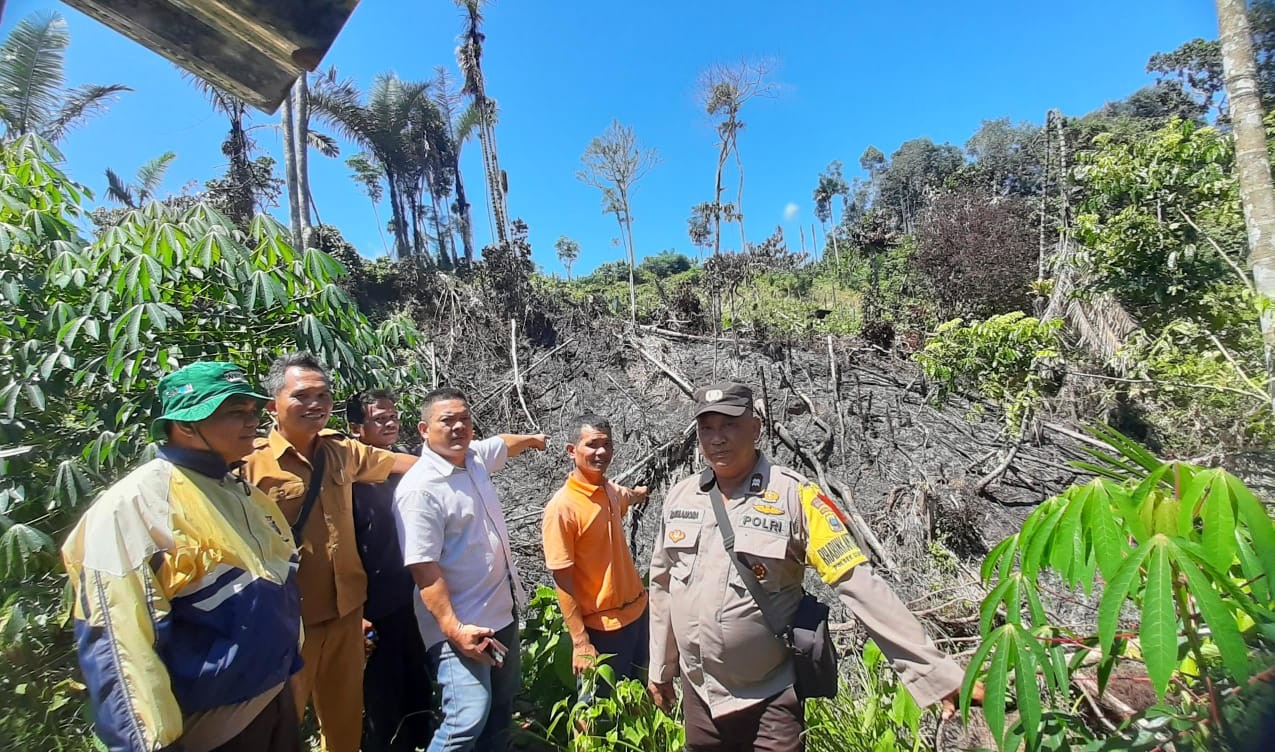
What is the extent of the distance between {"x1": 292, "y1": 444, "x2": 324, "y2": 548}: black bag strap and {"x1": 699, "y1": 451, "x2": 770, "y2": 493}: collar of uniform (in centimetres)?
139

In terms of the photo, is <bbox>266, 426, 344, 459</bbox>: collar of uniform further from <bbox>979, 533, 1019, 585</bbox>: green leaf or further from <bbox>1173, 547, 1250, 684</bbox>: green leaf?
<bbox>1173, 547, 1250, 684</bbox>: green leaf

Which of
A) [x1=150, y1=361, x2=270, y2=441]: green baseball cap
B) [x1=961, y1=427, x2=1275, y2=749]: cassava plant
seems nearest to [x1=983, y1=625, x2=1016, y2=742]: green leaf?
[x1=961, y1=427, x2=1275, y2=749]: cassava plant

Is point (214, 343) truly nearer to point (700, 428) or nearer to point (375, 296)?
point (700, 428)

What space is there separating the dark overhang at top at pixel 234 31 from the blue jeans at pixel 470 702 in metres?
1.81

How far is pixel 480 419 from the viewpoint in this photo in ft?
22.3

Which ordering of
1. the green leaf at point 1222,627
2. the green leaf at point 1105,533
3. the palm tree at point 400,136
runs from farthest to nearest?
the palm tree at point 400,136 → the green leaf at point 1105,533 → the green leaf at point 1222,627

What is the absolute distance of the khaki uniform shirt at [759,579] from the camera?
61.2 inches

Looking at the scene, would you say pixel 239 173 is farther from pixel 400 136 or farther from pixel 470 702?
pixel 470 702

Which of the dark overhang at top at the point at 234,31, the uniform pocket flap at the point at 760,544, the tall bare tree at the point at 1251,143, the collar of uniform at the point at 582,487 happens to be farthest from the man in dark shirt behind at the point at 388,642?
the tall bare tree at the point at 1251,143

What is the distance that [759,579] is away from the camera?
173 cm

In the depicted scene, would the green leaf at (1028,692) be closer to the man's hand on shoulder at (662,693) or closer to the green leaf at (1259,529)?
the green leaf at (1259,529)

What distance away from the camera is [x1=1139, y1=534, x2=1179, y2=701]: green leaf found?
3.00 ft

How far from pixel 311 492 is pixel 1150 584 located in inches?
91.3

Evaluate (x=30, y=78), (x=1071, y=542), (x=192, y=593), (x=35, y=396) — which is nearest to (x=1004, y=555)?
(x=1071, y=542)
